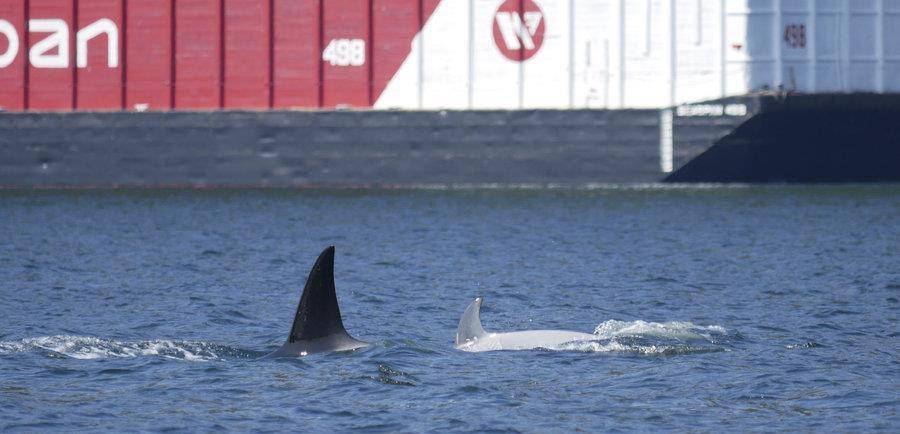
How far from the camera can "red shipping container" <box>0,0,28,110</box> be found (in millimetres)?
49531

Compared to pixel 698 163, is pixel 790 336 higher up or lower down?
lower down

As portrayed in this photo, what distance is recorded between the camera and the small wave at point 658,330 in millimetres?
19000

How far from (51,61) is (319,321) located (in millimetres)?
36334

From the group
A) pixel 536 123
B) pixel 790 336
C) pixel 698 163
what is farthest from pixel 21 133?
pixel 790 336

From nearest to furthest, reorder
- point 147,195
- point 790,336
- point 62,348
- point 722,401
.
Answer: point 722,401
point 62,348
point 790,336
point 147,195

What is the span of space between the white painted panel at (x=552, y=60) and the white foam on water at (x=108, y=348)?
102ft

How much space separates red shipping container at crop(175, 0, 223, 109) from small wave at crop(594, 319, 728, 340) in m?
31.7

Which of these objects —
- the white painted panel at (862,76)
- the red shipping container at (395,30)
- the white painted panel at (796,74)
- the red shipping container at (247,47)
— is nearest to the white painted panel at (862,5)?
the white painted panel at (862,76)

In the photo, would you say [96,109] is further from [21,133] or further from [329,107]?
[329,107]

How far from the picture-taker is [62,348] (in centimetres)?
1830

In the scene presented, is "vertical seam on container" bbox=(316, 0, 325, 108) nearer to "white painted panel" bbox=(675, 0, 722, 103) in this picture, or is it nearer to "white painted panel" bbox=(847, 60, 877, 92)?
"white painted panel" bbox=(675, 0, 722, 103)

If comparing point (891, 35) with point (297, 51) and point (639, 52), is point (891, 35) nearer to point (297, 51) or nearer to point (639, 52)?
point (639, 52)

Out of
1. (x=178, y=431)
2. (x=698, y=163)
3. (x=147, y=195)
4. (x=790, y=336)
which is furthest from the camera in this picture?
(x=147, y=195)

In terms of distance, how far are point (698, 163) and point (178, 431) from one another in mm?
35888
